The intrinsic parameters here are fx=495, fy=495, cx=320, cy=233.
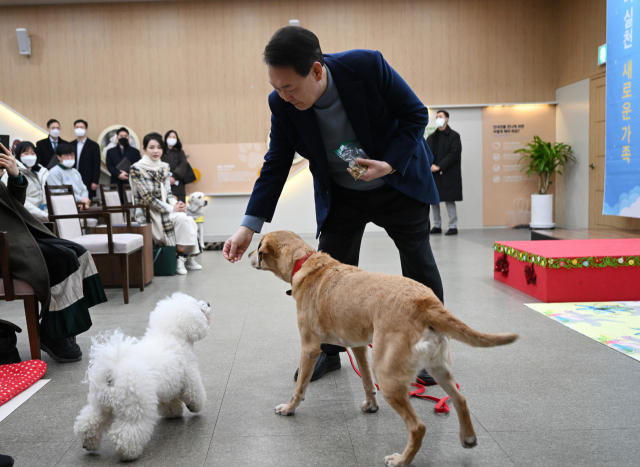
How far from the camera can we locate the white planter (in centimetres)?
883

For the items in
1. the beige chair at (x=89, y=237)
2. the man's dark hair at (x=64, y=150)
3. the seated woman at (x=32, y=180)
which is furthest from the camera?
the man's dark hair at (x=64, y=150)

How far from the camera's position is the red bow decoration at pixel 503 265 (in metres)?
4.42

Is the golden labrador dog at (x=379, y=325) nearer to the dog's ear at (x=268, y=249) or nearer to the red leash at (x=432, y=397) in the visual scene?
the dog's ear at (x=268, y=249)

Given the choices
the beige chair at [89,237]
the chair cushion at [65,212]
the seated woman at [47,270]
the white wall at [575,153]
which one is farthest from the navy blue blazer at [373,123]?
the white wall at [575,153]

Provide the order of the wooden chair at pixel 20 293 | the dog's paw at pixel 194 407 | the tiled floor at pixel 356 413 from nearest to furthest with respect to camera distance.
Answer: the tiled floor at pixel 356 413 → the dog's paw at pixel 194 407 → the wooden chair at pixel 20 293

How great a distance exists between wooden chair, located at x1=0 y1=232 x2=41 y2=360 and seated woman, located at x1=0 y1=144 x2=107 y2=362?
37mm

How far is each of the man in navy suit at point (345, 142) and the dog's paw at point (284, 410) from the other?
2.10ft

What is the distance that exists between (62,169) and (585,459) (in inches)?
238

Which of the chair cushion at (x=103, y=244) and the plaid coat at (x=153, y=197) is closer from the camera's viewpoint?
the chair cushion at (x=103, y=244)

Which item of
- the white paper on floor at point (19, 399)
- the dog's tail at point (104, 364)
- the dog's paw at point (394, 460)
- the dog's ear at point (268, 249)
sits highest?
the dog's ear at point (268, 249)

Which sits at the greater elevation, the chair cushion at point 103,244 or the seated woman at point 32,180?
the seated woman at point 32,180

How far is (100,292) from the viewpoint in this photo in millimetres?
2949

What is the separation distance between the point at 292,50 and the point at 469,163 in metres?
8.46

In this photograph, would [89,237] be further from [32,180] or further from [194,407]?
[194,407]
